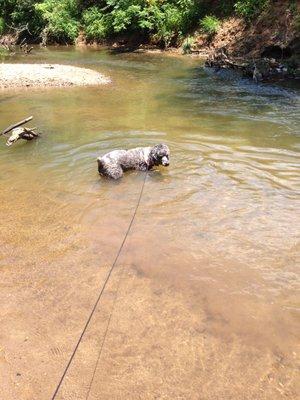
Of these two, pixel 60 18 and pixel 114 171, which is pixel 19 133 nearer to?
pixel 114 171

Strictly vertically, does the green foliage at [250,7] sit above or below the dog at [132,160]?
above

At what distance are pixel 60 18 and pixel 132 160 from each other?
28374 millimetres

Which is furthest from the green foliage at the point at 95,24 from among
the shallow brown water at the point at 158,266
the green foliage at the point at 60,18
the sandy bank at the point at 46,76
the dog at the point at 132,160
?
the dog at the point at 132,160

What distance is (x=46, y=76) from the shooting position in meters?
18.2

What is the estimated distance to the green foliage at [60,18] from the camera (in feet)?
105

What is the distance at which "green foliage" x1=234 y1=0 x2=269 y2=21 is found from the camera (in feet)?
72.6

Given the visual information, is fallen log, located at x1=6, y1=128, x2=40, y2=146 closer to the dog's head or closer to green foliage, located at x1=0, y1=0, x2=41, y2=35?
the dog's head

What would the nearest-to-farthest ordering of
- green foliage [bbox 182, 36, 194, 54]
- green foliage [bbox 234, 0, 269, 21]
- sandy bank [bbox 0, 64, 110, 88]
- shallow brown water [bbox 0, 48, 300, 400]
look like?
1. shallow brown water [bbox 0, 48, 300, 400]
2. sandy bank [bbox 0, 64, 110, 88]
3. green foliage [bbox 234, 0, 269, 21]
4. green foliage [bbox 182, 36, 194, 54]

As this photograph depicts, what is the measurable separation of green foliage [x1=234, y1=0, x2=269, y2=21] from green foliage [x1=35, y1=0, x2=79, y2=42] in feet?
45.1

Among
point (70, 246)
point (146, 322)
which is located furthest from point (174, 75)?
point (146, 322)

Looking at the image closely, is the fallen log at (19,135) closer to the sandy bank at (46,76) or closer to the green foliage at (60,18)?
the sandy bank at (46,76)

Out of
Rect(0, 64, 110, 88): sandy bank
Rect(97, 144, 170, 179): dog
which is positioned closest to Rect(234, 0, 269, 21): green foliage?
Rect(0, 64, 110, 88): sandy bank

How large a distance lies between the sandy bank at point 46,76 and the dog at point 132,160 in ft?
33.0

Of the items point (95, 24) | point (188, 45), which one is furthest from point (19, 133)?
point (95, 24)
